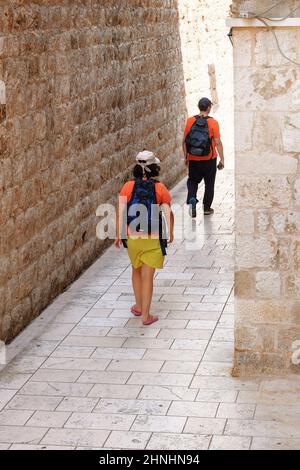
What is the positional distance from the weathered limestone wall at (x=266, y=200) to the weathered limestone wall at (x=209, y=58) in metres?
9.56

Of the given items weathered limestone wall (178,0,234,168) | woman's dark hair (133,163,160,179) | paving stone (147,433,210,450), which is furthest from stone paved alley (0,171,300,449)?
weathered limestone wall (178,0,234,168)

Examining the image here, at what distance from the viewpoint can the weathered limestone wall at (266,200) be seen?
22.7ft

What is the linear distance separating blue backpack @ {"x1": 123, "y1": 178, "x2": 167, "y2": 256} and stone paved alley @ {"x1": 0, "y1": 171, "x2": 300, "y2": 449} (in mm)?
894

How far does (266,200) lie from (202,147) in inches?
205

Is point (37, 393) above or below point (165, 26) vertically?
below

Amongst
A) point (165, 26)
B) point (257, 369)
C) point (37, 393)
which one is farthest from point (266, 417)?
point (165, 26)

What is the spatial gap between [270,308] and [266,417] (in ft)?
2.98

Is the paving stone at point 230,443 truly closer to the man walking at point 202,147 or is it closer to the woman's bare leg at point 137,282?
the woman's bare leg at point 137,282

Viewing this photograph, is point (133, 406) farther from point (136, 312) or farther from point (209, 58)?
point (209, 58)

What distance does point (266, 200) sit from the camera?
281 inches

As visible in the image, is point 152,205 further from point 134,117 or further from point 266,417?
point 134,117

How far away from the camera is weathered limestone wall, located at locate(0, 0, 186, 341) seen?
8352 millimetres

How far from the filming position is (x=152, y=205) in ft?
27.9

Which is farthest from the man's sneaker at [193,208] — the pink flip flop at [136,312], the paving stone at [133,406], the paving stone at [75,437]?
the paving stone at [75,437]
